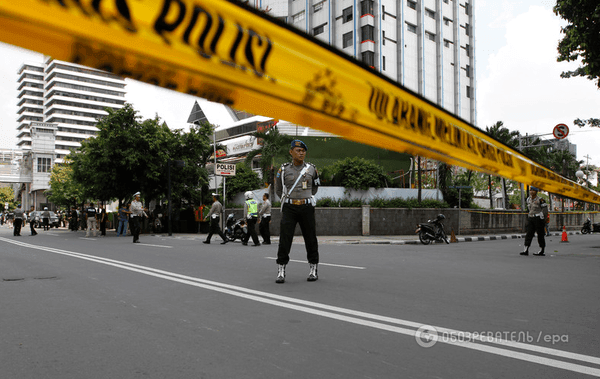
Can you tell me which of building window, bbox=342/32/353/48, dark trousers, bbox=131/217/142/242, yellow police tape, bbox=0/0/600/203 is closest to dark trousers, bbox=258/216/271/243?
dark trousers, bbox=131/217/142/242

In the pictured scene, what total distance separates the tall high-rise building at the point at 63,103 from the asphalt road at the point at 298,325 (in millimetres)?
114254

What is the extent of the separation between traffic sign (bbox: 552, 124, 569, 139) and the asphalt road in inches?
746

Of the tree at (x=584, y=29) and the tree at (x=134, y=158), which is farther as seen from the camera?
the tree at (x=134, y=158)

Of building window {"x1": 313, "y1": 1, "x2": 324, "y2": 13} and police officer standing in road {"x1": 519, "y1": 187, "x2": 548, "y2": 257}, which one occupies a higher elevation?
building window {"x1": 313, "y1": 1, "x2": 324, "y2": 13}

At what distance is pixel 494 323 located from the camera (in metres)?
3.93

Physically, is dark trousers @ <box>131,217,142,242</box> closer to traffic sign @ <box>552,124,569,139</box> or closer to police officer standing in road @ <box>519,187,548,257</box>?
police officer standing in road @ <box>519,187,548,257</box>

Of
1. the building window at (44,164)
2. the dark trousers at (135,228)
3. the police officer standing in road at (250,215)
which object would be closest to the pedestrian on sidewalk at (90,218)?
the dark trousers at (135,228)

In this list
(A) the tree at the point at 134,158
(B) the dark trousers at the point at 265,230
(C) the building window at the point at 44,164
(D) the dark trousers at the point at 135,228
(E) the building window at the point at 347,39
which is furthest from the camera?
(C) the building window at the point at 44,164

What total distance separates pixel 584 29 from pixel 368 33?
3528cm

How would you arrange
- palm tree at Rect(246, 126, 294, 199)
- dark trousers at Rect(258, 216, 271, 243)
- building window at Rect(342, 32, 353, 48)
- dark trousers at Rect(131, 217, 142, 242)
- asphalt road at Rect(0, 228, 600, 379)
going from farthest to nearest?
building window at Rect(342, 32, 353, 48), palm tree at Rect(246, 126, 294, 199), dark trousers at Rect(131, 217, 142, 242), dark trousers at Rect(258, 216, 271, 243), asphalt road at Rect(0, 228, 600, 379)

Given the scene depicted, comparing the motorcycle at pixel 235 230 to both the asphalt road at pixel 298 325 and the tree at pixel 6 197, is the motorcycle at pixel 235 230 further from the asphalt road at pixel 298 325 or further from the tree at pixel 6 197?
the tree at pixel 6 197

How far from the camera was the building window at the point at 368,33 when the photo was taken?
1786 inches

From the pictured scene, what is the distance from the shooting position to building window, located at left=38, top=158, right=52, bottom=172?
292 ft

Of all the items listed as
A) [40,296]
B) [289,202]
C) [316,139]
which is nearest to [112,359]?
[40,296]
